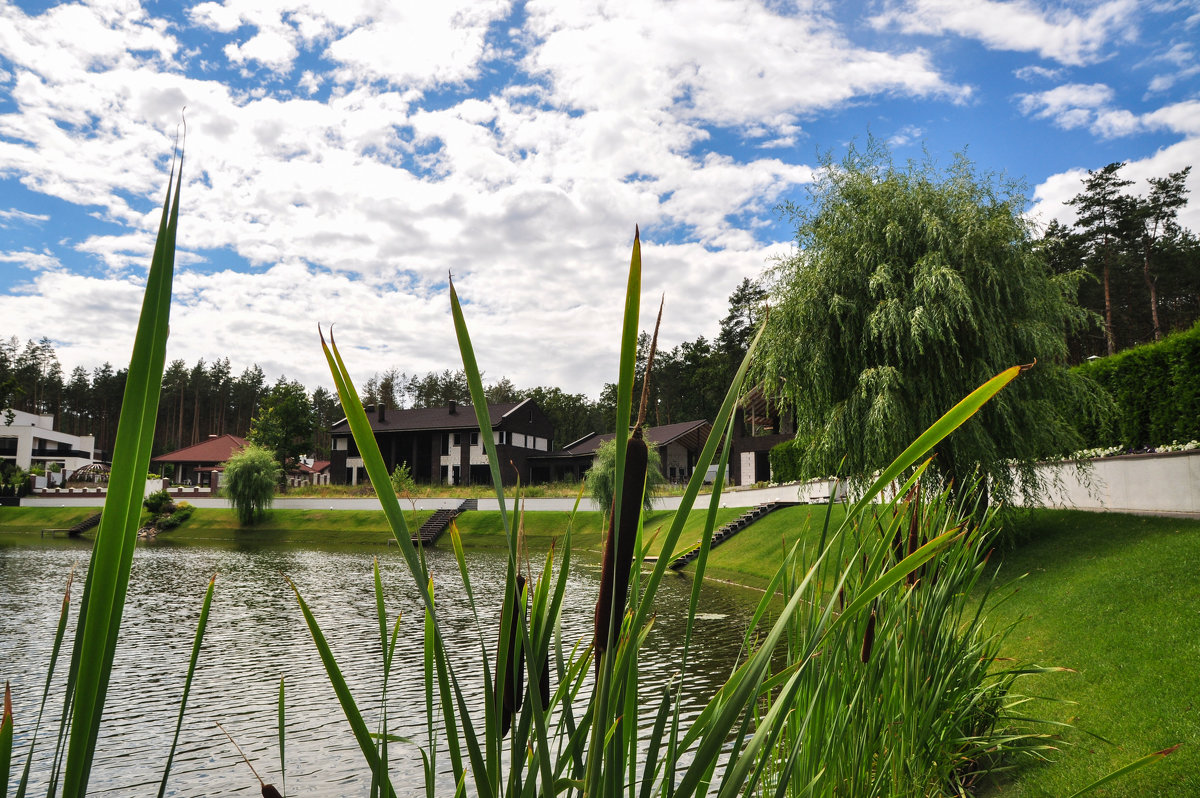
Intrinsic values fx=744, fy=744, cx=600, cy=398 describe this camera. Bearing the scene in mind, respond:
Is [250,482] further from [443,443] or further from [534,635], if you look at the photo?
[534,635]

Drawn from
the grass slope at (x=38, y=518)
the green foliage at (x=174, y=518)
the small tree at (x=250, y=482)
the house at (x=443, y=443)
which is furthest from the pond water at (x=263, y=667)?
the house at (x=443, y=443)

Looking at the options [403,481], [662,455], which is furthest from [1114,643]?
[662,455]

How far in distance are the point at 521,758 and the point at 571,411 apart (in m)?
80.0

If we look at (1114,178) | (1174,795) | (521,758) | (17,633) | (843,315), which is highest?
(1114,178)

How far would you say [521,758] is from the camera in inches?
40.2

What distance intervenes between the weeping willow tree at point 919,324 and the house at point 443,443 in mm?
36977

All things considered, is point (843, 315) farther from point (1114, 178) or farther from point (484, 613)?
point (1114, 178)

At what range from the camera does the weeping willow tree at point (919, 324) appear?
12578mm

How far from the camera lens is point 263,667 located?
10258 mm

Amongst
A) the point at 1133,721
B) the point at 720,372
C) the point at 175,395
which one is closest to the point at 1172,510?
the point at 1133,721

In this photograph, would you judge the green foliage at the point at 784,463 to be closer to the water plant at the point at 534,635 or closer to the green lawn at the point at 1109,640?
the green lawn at the point at 1109,640

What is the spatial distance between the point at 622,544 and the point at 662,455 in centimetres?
4773

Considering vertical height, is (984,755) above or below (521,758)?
below

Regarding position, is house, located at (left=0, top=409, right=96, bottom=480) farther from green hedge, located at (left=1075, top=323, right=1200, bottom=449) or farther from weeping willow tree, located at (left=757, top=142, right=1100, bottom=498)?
green hedge, located at (left=1075, top=323, right=1200, bottom=449)
